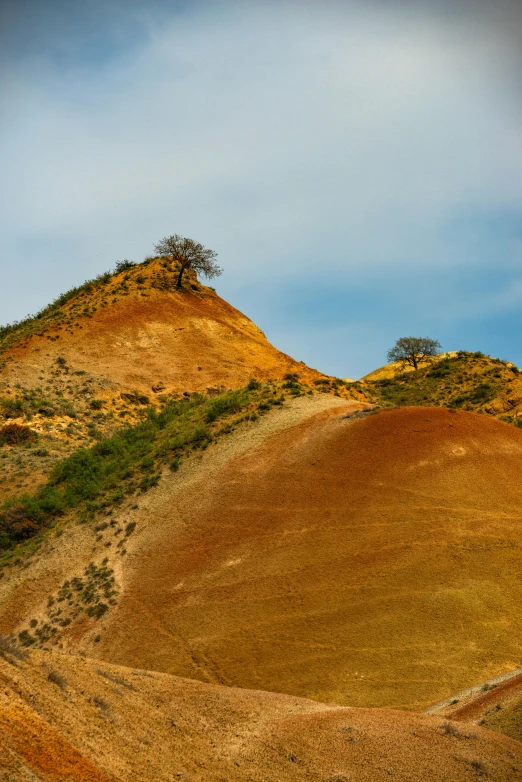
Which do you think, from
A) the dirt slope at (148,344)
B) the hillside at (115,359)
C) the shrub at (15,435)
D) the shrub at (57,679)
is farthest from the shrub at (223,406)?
the shrub at (57,679)

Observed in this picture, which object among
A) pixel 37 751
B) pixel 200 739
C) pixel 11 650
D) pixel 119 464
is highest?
pixel 119 464

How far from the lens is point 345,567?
22.5m

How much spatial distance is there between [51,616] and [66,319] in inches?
1140

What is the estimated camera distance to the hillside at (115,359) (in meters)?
38.4

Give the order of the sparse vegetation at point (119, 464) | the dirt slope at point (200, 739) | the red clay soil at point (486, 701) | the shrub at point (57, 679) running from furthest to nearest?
the sparse vegetation at point (119, 464) → the red clay soil at point (486, 701) → the shrub at point (57, 679) → the dirt slope at point (200, 739)

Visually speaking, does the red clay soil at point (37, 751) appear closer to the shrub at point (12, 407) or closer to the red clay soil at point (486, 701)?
the red clay soil at point (486, 701)

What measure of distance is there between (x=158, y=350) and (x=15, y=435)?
13.3m

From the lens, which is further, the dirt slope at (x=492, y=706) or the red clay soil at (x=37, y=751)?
the dirt slope at (x=492, y=706)

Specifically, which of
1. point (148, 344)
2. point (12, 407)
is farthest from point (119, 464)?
point (148, 344)

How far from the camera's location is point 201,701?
49.0ft

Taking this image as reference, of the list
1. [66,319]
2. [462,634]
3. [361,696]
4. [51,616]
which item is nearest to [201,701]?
[361,696]

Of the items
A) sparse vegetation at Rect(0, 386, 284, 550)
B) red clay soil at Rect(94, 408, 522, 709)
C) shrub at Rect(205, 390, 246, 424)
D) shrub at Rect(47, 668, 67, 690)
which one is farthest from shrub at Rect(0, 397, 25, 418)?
shrub at Rect(47, 668, 67, 690)

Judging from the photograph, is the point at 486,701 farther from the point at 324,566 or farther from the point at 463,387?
the point at 463,387

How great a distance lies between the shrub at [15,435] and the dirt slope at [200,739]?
23238mm
